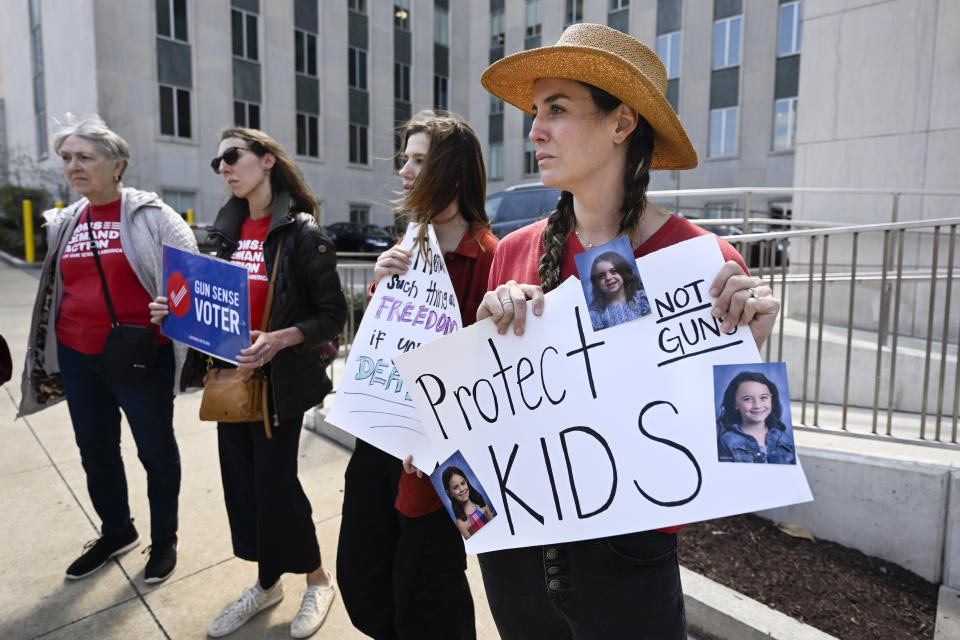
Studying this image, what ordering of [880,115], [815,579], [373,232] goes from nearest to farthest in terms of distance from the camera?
[815,579]
[880,115]
[373,232]

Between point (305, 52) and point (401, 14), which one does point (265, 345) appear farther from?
point (401, 14)

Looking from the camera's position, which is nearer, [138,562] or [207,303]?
[207,303]

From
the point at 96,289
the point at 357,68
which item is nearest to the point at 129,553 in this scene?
the point at 96,289

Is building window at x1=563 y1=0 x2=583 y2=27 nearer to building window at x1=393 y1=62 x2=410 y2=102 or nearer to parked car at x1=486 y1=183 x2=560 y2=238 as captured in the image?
building window at x1=393 y1=62 x2=410 y2=102

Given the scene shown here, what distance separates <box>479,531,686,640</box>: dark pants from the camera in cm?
136

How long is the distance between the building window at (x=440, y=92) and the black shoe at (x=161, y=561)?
102 feet

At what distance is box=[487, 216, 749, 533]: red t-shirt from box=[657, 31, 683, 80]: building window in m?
26.2

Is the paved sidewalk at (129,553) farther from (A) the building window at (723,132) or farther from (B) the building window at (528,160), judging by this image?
(B) the building window at (528,160)

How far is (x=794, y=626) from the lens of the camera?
2395 mm

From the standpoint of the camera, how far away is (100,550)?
10.2 ft

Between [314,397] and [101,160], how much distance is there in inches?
60.2

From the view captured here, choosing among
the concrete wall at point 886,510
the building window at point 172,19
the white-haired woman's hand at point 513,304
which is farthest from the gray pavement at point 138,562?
the building window at point 172,19

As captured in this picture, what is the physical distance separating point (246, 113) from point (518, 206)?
62.0 feet

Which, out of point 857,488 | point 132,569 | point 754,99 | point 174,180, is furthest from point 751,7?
point 132,569
